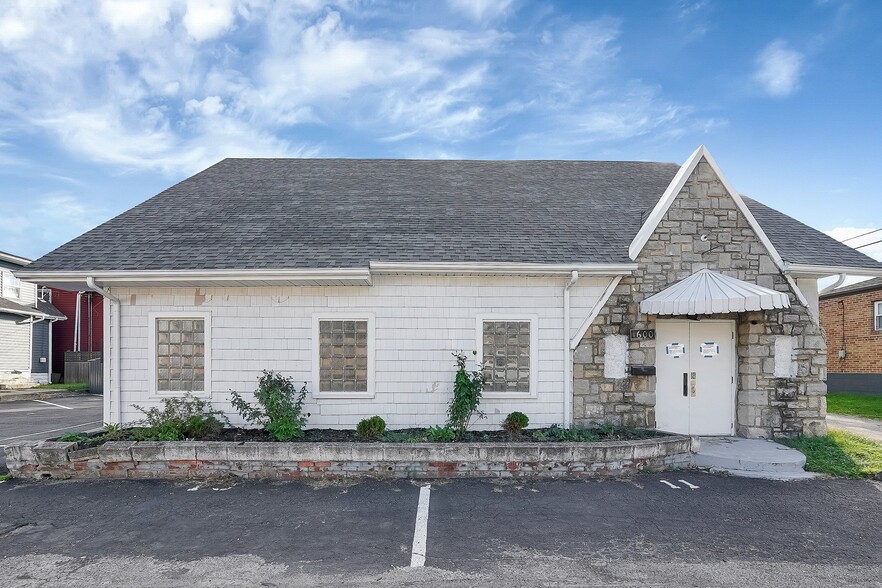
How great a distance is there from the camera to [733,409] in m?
9.02

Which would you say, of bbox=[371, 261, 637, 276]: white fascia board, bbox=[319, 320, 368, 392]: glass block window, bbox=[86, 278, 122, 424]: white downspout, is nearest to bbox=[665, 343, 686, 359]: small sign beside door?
bbox=[371, 261, 637, 276]: white fascia board

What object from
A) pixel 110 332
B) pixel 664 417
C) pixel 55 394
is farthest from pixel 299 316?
pixel 55 394

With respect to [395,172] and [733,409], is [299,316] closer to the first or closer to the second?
[395,172]

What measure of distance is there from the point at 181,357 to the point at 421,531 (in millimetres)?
5714

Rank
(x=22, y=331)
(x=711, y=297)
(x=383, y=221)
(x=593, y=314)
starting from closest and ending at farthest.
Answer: (x=711, y=297), (x=593, y=314), (x=383, y=221), (x=22, y=331)

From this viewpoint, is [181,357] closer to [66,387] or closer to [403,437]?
[403,437]

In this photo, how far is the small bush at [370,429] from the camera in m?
7.88

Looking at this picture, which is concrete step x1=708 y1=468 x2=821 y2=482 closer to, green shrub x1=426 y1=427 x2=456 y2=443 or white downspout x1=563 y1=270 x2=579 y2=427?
white downspout x1=563 y1=270 x2=579 y2=427

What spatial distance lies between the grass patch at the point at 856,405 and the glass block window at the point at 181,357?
616 inches

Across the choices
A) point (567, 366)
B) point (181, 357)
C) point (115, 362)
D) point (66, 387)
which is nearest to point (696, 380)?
point (567, 366)

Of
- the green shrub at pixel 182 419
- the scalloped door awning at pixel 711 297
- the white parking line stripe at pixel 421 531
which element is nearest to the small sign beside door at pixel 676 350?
the scalloped door awning at pixel 711 297

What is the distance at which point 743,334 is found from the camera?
29.2ft

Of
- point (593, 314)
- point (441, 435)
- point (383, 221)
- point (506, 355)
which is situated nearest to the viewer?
point (441, 435)

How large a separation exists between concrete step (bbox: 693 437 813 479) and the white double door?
0.84 metres
